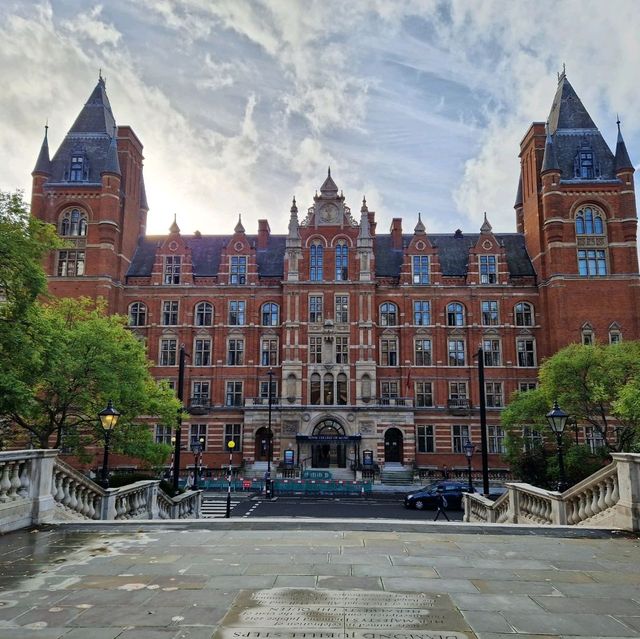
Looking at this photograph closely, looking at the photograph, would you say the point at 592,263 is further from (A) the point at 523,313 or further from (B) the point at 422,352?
(B) the point at 422,352

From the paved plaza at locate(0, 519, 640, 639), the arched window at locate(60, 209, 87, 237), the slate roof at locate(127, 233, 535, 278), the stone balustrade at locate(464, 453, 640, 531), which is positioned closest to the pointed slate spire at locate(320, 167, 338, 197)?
the slate roof at locate(127, 233, 535, 278)

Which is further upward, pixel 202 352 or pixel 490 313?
pixel 490 313

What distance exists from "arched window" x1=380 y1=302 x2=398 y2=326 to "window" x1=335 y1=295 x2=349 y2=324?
315 cm

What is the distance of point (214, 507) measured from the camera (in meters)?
30.9

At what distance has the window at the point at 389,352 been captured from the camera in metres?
47.1

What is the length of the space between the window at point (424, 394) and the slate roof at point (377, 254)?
990cm

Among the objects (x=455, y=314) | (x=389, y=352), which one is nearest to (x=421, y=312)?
(x=455, y=314)

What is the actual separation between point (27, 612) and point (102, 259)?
43.9 m

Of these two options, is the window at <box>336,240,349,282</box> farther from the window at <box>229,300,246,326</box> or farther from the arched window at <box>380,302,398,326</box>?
the window at <box>229,300,246,326</box>

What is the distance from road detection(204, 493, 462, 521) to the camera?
28.0 meters

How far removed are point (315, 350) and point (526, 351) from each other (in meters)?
17.8

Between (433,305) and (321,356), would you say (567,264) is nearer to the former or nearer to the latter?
(433,305)

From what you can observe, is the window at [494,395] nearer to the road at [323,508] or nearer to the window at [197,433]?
the road at [323,508]

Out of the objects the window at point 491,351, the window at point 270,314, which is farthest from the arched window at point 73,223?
the window at point 491,351
